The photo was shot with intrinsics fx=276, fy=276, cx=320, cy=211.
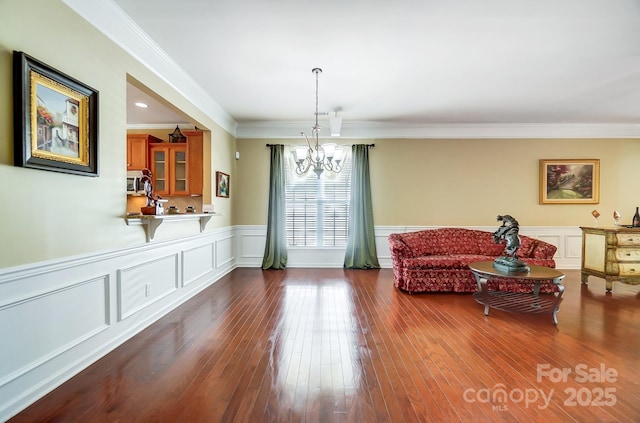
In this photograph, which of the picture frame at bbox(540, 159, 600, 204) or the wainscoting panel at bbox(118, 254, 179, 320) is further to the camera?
the picture frame at bbox(540, 159, 600, 204)

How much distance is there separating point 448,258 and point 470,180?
2.29 meters

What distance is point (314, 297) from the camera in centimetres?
393

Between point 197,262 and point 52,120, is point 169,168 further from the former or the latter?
point 52,120

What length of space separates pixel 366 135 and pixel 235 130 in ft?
9.02

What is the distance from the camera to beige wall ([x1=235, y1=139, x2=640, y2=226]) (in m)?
5.65

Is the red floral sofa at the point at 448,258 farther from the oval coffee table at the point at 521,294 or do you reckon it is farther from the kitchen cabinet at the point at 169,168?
the kitchen cabinet at the point at 169,168

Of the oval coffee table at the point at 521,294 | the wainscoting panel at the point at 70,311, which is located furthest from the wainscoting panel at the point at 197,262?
the oval coffee table at the point at 521,294

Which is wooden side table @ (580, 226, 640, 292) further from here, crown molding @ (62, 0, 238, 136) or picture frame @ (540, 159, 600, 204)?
crown molding @ (62, 0, 238, 136)

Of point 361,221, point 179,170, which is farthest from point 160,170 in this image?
point 361,221

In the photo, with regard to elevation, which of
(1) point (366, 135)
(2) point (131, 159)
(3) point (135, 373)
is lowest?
(3) point (135, 373)

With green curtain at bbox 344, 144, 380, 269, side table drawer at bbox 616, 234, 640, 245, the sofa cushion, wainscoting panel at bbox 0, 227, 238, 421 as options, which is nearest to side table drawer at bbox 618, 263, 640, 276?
side table drawer at bbox 616, 234, 640, 245

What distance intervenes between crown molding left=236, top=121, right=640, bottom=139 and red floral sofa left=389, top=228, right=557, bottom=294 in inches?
84.3

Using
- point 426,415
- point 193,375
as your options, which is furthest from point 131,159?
point 426,415

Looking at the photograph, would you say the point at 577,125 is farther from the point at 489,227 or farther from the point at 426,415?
the point at 426,415
